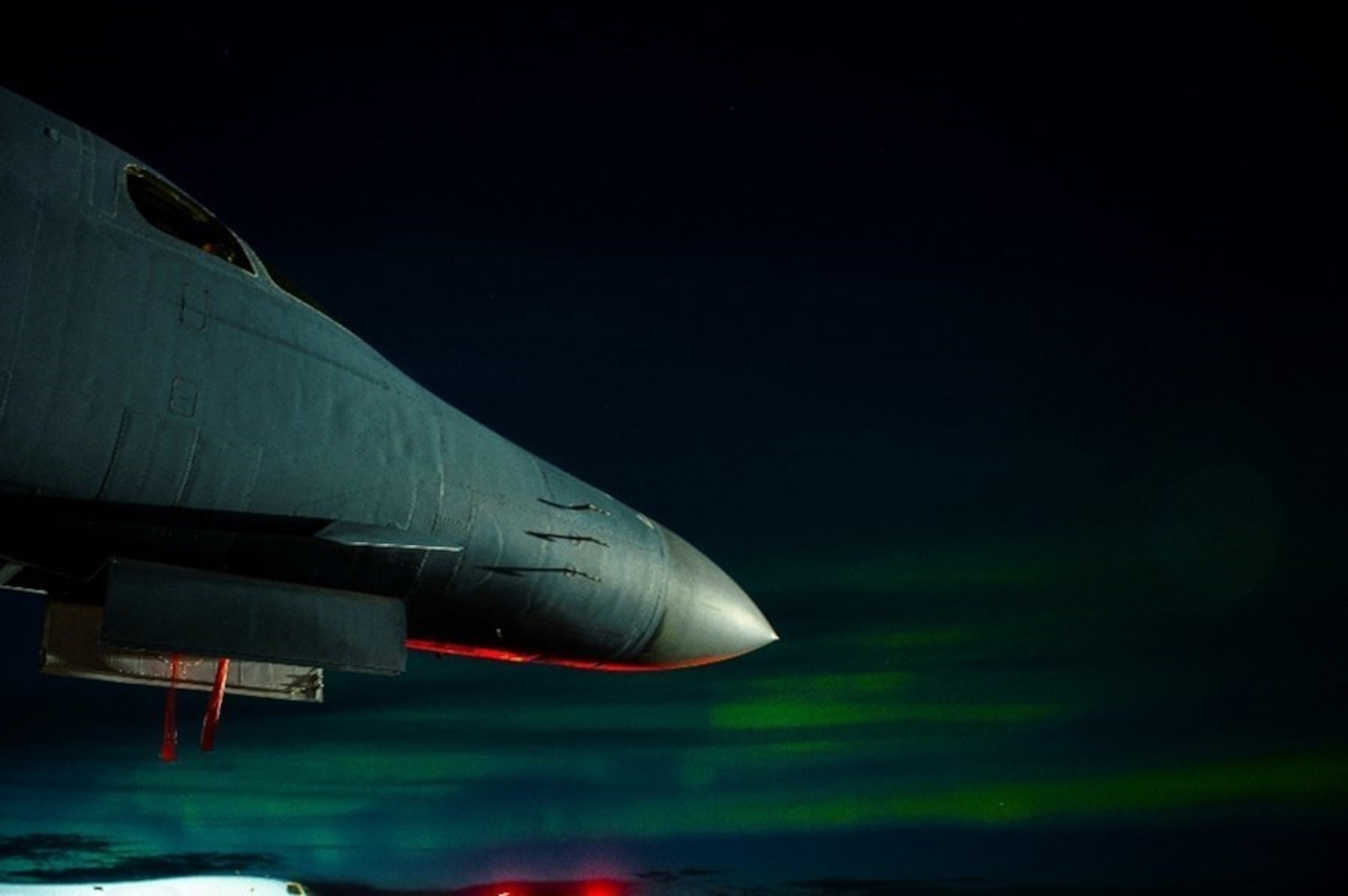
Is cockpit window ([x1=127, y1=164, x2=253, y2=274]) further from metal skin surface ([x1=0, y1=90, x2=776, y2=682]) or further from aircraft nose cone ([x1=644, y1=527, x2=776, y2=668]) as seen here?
aircraft nose cone ([x1=644, y1=527, x2=776, y2=668])

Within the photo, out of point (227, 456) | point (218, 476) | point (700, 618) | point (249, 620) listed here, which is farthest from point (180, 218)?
point (700, 618)

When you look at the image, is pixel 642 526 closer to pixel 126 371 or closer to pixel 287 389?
pixel 287 389

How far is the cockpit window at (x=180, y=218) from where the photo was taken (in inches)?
265

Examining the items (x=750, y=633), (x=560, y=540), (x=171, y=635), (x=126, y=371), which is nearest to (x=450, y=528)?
(x=560, y=540)

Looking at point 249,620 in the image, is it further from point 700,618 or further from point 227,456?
point 700,618

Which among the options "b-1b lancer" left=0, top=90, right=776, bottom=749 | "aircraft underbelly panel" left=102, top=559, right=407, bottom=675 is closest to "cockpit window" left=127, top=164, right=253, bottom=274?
"b-1b lancer" left=0, top=90, right=776, bottom=749

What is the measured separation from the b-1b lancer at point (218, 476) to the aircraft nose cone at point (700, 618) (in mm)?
1054

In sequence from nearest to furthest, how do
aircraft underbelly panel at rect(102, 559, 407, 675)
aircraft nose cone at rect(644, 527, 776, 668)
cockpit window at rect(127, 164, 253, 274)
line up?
1. aircraft underbelly panel at rect(102, 559, 407, 675)
2. cockpit window at rect(127, 164, 253, 274)
3. aircraft nose cone at rect(644, 527, 776, 668)

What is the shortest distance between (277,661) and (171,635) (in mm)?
742

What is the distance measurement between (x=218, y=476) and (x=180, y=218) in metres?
1.70

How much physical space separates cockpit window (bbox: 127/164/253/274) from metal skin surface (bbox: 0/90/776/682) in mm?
24

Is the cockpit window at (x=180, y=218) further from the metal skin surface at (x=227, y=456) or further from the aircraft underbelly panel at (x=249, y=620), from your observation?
the aircraft underbelly panel at (x=249, y=620)

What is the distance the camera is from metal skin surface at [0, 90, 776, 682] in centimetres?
581

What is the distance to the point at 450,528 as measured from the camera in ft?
26.4
